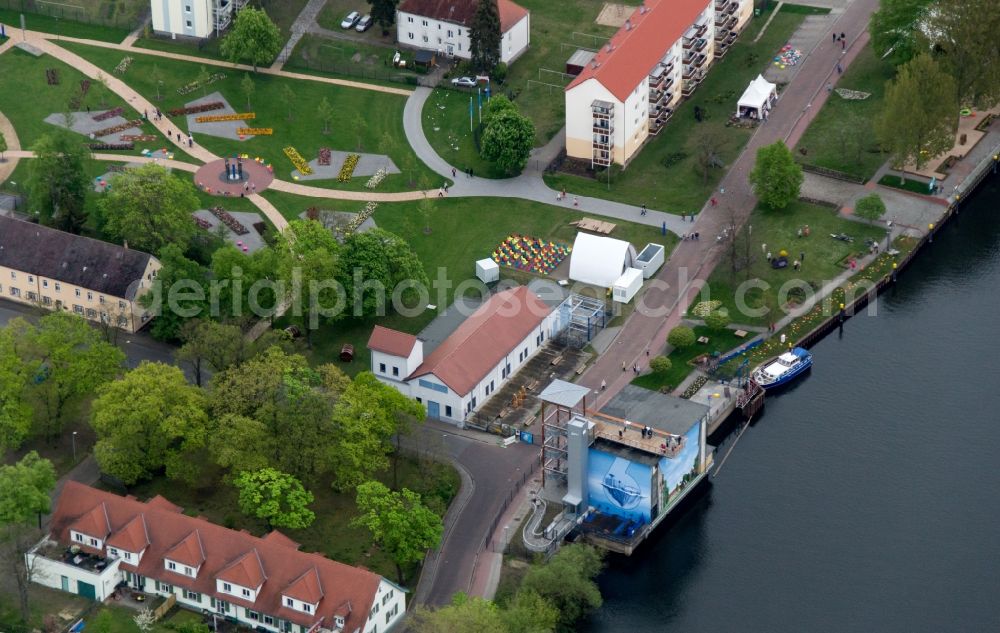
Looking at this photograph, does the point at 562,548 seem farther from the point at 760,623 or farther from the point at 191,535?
the point at 191,535

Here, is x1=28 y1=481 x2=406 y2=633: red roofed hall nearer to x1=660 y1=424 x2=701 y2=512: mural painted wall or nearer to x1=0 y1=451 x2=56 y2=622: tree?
x1=0 y1=451 x2=56 y2=622: tree

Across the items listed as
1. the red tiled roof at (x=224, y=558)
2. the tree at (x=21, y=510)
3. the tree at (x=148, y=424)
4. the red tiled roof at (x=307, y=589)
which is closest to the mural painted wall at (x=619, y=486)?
the red tiled roof at (x=224, y=558)

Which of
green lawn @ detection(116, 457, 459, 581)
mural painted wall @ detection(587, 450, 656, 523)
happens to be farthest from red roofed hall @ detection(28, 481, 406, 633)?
mural painted wall @ detection(587, 450, 656, 523)

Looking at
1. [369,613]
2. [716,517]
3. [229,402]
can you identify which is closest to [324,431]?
[229,402]

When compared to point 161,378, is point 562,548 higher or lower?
lower

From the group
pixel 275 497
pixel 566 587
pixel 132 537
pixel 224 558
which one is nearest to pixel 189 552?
pixel 224 558

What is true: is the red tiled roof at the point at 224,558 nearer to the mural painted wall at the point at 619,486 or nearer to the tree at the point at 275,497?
the tree at the point at 275,497
